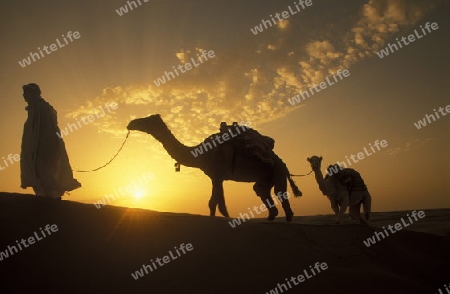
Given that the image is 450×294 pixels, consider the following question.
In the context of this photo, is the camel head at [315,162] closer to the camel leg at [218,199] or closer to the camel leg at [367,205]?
the camel leg at [367,205]

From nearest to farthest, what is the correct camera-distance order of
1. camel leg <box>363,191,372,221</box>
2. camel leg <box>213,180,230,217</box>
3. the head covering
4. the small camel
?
the head covering, camel leg <box>213,180,230,217</box>, the small camel, camel leg <box>363,191,372,221</box>

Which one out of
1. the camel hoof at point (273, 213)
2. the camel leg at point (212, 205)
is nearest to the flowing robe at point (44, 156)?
the camel leg at point (212, 205)

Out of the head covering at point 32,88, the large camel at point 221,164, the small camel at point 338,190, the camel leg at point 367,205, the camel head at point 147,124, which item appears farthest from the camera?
the camel leg at point 367,205

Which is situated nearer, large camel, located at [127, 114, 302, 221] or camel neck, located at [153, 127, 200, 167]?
large camel, located at [127, 114, 302, 221]

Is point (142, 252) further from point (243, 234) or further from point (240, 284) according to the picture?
point (243, 234)

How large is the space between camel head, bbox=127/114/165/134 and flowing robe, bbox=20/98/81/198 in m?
2.12

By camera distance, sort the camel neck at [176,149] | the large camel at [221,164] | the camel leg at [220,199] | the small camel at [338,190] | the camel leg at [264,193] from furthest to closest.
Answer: the small camel at [338,190]
the camel leg at [264,193]
the camel neck at [176,149]
the large camel at [221,164]
the camel leg at [220,199]

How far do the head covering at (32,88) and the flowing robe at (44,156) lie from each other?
205 mm

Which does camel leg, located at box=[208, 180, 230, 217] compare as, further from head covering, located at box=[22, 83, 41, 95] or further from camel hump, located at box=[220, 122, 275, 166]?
head covering, located at box=[22, 83, 41, 95]

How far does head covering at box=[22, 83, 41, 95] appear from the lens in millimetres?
7902

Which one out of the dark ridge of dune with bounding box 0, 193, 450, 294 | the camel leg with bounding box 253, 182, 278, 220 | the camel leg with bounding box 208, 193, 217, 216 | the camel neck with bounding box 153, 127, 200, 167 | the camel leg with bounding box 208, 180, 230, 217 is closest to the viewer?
the dark ridge of dune with bounding box 0, 193, 450, 294

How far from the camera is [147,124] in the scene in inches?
390

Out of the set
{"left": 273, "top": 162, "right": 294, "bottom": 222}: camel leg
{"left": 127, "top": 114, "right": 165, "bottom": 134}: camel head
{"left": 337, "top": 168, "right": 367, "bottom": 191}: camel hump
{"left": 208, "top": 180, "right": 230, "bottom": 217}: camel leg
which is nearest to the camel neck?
{"left": 127, "top": 114, "right": 165, "bottom": 134}: camel head

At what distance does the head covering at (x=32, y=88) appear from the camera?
311 inches
